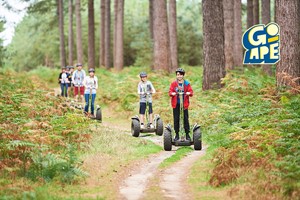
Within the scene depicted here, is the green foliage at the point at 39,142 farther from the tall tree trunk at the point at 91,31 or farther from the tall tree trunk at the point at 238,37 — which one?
the tall tree trunk at the point at 91,31

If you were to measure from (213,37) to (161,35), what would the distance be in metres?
7.29

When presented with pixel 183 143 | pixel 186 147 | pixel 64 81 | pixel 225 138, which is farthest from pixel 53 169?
pixel 64 81

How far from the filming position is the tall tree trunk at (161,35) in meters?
26.7

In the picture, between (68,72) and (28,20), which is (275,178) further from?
(28,20)

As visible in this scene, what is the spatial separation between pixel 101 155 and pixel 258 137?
150 inches

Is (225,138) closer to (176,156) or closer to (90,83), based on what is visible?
(176,156)

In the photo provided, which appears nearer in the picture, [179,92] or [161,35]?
[179,92]

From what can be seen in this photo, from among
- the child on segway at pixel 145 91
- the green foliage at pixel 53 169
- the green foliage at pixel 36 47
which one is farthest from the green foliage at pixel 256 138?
the green foliage at pixel 36 47

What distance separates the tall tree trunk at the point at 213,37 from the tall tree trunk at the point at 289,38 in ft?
12.1

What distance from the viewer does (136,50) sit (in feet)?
196

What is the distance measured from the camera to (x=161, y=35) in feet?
89.1

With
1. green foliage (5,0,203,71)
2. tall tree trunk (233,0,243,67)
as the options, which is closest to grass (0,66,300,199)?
tall tree trunk (233,0,243,67)

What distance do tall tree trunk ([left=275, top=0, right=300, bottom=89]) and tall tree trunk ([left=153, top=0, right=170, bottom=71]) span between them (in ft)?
35.1

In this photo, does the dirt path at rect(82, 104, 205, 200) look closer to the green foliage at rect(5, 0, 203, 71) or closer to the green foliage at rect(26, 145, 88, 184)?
the green foliage at rect(26, 145, 88, 184)
